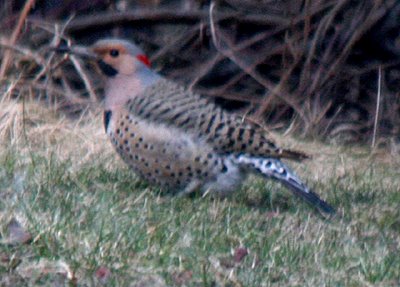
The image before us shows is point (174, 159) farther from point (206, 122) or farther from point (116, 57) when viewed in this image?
point (116, 57)

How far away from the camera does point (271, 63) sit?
884 cm

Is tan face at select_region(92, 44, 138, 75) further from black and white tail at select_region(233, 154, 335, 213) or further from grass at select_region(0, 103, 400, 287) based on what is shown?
black and white tail at select_region(233, 154, 335, 213)

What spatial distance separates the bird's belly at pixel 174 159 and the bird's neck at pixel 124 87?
25 cm

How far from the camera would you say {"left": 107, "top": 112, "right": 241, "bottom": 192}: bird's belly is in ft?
18.6

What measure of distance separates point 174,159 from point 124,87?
0.50 meters

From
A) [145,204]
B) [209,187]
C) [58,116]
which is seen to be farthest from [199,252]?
[58,116]

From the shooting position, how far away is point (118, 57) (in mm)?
6043

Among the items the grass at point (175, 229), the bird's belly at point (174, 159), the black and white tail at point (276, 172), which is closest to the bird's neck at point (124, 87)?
the bird's belly at point (174, 159)

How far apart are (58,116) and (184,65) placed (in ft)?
4.60

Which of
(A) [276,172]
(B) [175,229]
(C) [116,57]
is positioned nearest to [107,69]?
(C) [116,57]

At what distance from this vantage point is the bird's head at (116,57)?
6.00 meters

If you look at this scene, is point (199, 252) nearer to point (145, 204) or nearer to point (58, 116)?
point (145, 204)

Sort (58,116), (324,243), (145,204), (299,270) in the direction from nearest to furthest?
(299,270) < (324,243) < (145,204) < (58,116)

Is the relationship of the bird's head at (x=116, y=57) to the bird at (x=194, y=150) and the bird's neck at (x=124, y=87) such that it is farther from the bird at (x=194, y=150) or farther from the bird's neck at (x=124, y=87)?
the bird at (x=194, y=150)
